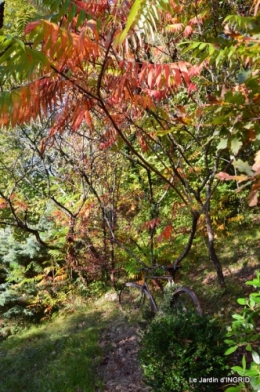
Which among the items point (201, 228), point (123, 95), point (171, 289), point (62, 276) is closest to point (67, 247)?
point (62, 276)

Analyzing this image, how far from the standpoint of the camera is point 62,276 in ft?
21.2

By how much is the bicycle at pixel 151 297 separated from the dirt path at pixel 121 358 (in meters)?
0.36

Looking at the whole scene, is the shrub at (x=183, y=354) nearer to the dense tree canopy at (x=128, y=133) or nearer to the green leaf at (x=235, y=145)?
the dense tree canopy at (x=128, y=133)

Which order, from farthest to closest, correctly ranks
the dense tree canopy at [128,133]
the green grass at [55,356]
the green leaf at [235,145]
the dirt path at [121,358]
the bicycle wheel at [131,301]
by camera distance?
1. the bicycle wheel at [131,301]
2. the green grass at [55,356]
3. the dirt path at [121,358]
4. the dense tree canopy at [128,133]
5. the green leaf at [235,145]

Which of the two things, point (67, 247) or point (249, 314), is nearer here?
point (249, 314)

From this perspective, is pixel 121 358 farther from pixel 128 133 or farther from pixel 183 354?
pixel 128 133

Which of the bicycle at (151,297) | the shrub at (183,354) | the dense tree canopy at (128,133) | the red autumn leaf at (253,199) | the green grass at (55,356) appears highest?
the dense tree canopy at (128,133)

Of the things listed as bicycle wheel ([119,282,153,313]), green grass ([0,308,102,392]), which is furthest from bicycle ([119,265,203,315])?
green grass ([0,308,102,392])

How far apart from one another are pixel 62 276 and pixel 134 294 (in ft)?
5.25

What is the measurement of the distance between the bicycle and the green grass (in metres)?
0.61

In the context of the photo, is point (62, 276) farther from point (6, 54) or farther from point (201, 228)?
point (6, 54)

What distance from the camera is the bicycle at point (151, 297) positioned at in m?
3.41

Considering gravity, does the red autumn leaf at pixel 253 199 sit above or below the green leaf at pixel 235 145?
below

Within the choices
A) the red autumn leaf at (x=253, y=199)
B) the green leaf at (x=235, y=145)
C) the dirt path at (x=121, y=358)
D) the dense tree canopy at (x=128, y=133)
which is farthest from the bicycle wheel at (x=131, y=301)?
the red autumn leaf at (x=253, y=199)
